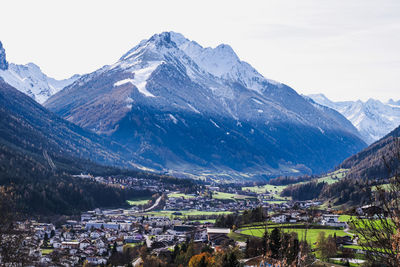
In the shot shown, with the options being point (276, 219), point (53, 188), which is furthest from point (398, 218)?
point (53, 188)

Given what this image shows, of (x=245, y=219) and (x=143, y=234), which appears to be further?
(x=143, y=234)

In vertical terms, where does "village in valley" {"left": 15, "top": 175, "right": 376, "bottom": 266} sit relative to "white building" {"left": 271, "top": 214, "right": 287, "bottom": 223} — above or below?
below

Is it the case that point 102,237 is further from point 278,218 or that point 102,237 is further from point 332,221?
point 332,221

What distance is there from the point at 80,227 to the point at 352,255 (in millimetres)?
92783

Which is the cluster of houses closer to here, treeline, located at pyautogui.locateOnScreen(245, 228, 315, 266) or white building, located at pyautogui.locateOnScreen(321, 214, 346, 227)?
white building, located at pyautogui.locateOnScreen(321, 214, 346, 227)

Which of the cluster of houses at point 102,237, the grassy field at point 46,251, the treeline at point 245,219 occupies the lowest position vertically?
the grassy field at point 46,251

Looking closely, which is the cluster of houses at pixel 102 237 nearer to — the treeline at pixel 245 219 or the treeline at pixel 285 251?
the treeline at pixel 245 219

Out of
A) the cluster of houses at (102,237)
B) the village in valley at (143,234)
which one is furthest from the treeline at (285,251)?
the cluster of houses at (102,237)

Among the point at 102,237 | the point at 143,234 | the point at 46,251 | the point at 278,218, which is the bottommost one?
the point at 46,251

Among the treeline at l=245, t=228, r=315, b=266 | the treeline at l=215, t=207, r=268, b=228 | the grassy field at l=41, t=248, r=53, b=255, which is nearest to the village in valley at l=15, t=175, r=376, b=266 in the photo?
the grassy field at l=41, t=248, r=53, b=255

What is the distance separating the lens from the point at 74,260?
102m

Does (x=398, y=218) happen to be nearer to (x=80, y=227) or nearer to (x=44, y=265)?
(x=44, y=265)

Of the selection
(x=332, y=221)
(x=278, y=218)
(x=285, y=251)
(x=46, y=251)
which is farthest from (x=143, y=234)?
(x=285, y=251)

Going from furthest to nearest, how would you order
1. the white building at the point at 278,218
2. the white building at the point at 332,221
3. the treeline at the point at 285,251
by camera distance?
the white building at the point at 278,218 < the white building at the point at 332,221 < the treeline at the point at 285,251
